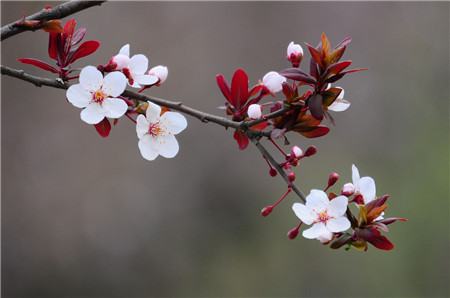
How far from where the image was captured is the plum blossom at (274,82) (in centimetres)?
75

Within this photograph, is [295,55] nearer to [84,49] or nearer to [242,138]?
[242,138]

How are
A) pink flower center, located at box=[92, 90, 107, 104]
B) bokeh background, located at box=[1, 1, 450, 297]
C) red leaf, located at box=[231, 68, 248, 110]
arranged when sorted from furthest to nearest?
bokeh background, located at box=[1, 1, 450, 297], red leaf, located at box=[231, 68, 248, 110], pink flower center, located at box=[92, 90, 107, 104]

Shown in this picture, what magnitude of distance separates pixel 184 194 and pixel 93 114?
2.08 m

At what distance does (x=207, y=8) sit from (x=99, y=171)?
3.38 ft

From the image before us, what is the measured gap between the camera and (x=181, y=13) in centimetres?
278

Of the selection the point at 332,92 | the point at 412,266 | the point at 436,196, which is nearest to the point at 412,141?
the point at 436,196

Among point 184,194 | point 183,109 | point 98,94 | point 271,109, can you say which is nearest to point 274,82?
point 271,109

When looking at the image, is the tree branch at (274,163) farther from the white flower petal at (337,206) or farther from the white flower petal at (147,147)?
the white flower petal at (147,147)

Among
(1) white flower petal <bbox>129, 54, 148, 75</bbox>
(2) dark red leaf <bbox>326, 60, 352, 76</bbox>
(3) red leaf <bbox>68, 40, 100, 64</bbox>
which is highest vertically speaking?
Result: (3) red leaf <bbox>68, 40, 100, 64</bbox>

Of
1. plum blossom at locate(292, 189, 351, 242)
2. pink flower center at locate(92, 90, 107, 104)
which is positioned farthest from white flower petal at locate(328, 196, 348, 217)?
pink flower center at locate(92, 90, 107, 104)

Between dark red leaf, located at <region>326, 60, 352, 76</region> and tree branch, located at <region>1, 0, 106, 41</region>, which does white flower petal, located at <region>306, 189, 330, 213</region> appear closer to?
dark red leaf, located at <region>326, 60, 352, 76</region>

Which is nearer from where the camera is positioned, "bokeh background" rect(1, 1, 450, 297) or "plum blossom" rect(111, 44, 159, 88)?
"plum blossom" rect(111, 44, 159, 88)

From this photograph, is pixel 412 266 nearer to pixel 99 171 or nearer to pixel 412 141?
pixel 412 141

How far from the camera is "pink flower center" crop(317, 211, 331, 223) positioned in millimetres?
665
